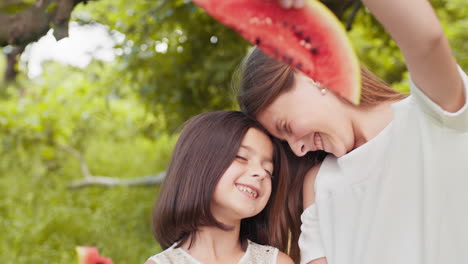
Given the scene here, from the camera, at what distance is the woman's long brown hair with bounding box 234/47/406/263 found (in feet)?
5.53

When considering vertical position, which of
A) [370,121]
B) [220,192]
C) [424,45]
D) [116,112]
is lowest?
[116,112]

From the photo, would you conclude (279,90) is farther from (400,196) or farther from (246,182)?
(400,196)

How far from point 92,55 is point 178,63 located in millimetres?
611

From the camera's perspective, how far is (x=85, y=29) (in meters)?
4.29

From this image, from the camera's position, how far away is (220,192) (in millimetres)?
1803

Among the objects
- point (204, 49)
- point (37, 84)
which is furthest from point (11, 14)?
point (37, 84)

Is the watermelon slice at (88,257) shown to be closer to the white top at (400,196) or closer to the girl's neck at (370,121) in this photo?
the white top at (400,196)

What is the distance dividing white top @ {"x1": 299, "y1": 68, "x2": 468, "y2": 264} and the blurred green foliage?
61.4 inches

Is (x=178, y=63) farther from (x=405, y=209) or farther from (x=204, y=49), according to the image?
(x=405, y=209)

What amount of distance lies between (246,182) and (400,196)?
1.44 ft

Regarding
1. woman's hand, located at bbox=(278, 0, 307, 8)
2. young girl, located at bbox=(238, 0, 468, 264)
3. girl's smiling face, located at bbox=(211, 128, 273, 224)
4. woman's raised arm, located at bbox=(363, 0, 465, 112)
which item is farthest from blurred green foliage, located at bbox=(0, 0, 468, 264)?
woman's hand, located at bbox=(278, 0, 307, 8)

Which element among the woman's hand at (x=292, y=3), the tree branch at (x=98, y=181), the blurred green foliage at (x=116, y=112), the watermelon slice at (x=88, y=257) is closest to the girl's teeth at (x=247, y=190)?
the watermelon slice at (x=88, y=257)

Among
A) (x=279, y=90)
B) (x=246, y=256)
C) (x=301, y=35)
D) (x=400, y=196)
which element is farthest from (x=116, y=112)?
(x=301, y=35)

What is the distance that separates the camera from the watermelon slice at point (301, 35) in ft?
3.01
